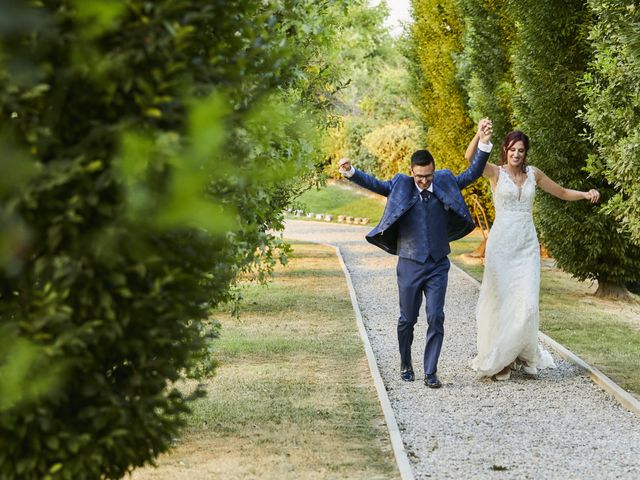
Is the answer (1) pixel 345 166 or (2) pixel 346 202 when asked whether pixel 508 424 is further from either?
(2) pixel 346 202

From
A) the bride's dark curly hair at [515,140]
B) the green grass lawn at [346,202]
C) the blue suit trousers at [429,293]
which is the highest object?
the bride's dark curly hair at [515,140]

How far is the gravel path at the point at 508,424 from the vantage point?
757cm

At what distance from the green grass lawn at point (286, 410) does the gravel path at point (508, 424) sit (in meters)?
0.35

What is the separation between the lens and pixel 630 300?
1823cm

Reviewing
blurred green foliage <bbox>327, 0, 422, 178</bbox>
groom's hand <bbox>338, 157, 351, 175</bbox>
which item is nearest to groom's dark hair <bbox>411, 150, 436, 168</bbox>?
groom's hand <bbox>338, 157, 351, 175</bbox>

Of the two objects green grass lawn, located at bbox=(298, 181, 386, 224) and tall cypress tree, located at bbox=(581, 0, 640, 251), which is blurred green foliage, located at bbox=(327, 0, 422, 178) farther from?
tall cypress tree, located at bbox=(581, 0, 640, 251)

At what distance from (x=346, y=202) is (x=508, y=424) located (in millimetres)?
42838

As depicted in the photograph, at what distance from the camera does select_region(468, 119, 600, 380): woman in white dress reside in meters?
10.7

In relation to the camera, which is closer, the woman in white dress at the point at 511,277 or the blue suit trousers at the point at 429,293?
the blue suit trousers at the point at 429,293

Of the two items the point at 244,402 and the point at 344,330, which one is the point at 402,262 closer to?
the point at 244,402

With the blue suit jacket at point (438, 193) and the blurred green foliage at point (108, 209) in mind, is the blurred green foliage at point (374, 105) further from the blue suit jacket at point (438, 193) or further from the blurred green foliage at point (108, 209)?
the blurred green foliage at point (108, 209)

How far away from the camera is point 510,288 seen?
1078 centimetres

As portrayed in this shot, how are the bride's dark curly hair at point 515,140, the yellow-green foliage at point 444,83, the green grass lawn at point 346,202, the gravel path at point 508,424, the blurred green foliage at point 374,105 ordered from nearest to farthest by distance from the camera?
the gravel path at point 508,424, the bride's dark curly hair at point 515,140, the yellow-green foliage at point 444,83, the blurred green foliage at point 374,105, the green grass lawn at point 346,202

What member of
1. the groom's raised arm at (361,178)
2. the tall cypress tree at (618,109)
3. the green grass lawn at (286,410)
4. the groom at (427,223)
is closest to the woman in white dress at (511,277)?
the groom at (427,223)
